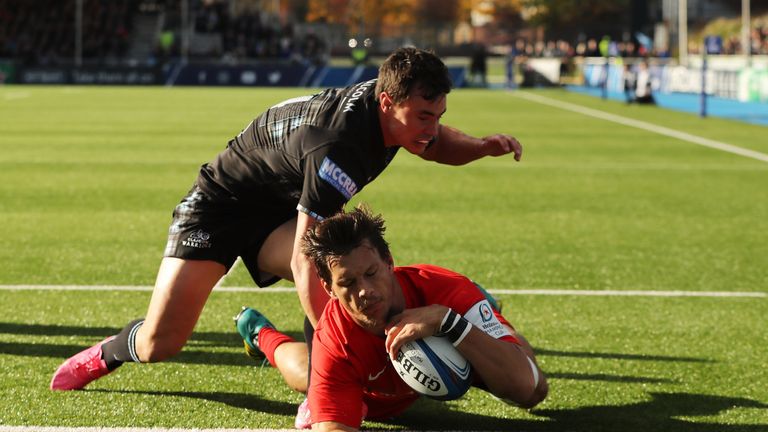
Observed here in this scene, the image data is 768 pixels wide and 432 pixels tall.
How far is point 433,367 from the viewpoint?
4.39 meters

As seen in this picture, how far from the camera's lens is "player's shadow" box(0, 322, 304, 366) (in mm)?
6228

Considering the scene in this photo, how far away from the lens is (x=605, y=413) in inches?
207

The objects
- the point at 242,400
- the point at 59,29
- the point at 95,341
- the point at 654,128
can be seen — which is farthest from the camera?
the point at 59,29

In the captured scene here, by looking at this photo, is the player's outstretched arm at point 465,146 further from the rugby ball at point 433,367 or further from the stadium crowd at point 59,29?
the stadium crowd at point 59,29

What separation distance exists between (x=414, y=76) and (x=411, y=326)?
40.9 inches

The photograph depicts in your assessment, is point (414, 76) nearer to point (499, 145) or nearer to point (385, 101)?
point (385, 101)

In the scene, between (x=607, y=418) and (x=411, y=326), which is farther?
(x=607, y=418)

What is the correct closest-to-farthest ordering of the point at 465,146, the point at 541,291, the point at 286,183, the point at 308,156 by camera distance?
the point at 308,156 → the point at 286,183 → the point at 465,146 → the point at 541,291

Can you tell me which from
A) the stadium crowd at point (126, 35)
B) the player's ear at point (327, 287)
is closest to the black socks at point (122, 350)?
the player's ear at point (327, 287)

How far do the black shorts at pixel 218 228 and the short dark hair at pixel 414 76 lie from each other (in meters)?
1.19

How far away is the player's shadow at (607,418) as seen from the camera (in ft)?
16.6

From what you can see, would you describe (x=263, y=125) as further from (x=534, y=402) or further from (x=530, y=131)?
(x=530, y=131)

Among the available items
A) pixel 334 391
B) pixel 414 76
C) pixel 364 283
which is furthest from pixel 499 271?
pixel 364 283

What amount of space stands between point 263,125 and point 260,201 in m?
0.43
